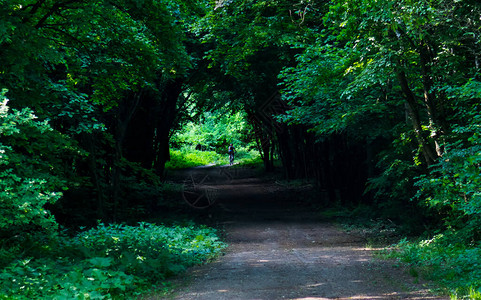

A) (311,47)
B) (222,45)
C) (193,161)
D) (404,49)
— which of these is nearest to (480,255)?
(404,49)

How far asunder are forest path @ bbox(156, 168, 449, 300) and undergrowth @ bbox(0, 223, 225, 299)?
0.53 meters

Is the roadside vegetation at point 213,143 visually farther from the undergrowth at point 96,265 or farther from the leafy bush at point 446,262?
the leafy bush at point 446,262

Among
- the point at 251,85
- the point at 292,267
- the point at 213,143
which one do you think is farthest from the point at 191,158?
the point at 292,267

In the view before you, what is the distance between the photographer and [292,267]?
26.4 feet

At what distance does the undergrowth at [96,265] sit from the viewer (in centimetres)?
560

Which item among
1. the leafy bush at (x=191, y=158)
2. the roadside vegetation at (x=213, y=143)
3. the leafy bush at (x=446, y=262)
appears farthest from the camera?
the leafy bush at (x=191, y=158)

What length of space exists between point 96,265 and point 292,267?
355cm

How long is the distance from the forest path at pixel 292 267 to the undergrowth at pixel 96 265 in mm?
529

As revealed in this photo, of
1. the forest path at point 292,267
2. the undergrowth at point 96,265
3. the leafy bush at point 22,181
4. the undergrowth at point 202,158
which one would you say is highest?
the undergrowth at point 202,158

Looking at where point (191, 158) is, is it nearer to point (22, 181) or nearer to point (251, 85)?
point (251, 85)

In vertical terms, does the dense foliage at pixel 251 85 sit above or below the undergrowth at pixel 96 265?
above

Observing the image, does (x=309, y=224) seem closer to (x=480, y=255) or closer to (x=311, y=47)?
(x=311, y=47)

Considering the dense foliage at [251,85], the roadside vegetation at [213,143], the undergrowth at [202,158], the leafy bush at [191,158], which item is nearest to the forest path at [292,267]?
the dense foliage at [251,85]

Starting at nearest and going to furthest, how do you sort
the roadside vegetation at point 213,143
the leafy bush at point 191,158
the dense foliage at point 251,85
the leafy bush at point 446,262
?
1. the leafy bush at point 446,262
2. the dense foliage at point 251,85
3. the roadside vegetation at point 213,143
4. the leafy bush at point 191,158
